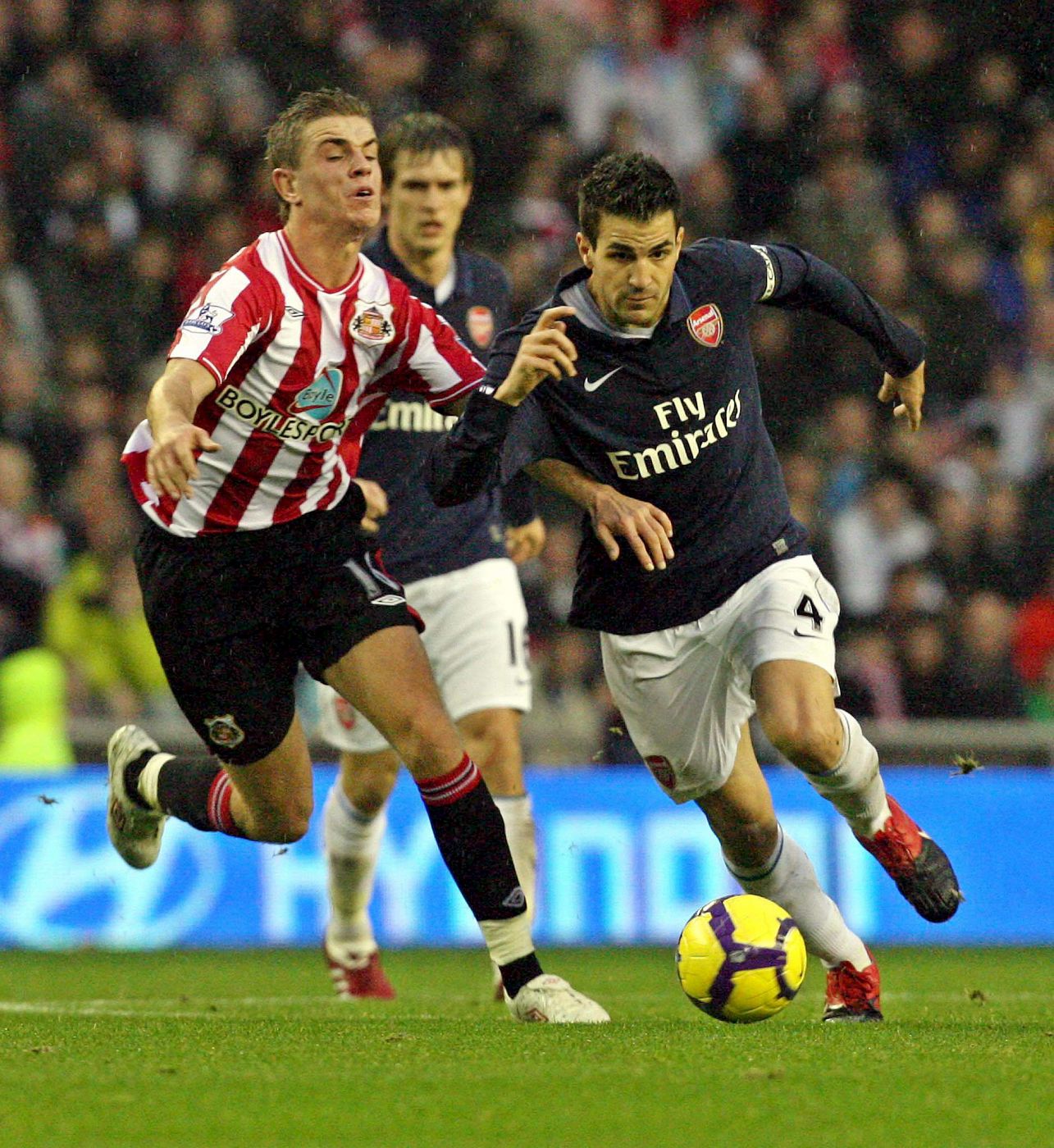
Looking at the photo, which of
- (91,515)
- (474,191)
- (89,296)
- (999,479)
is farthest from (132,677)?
(999,479)

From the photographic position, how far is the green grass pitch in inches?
143

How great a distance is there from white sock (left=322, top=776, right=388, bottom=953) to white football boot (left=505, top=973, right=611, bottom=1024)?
213 centimetres

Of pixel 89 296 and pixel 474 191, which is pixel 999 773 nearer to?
pixel 474 191

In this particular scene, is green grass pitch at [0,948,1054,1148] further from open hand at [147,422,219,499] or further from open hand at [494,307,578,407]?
open hand at [494,307,578,407]

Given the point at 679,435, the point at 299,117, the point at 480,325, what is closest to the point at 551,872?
the point at 480,325

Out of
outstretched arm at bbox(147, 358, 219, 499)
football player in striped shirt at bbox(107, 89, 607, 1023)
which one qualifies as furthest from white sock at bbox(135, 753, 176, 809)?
outstretched arm at bbox(147, 358, 219, 499)

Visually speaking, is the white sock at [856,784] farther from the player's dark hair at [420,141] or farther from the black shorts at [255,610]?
the player's dark hair at [420,141]

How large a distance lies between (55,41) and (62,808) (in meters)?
5.40

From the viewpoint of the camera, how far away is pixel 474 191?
13.3 meters

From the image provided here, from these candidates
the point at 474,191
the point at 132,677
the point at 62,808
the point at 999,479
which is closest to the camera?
the point at 62,808

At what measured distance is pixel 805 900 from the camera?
570 centimetres

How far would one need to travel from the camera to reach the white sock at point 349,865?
7570 millimetres

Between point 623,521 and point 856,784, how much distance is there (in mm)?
925

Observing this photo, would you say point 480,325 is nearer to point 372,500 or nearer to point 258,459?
point 372,500
